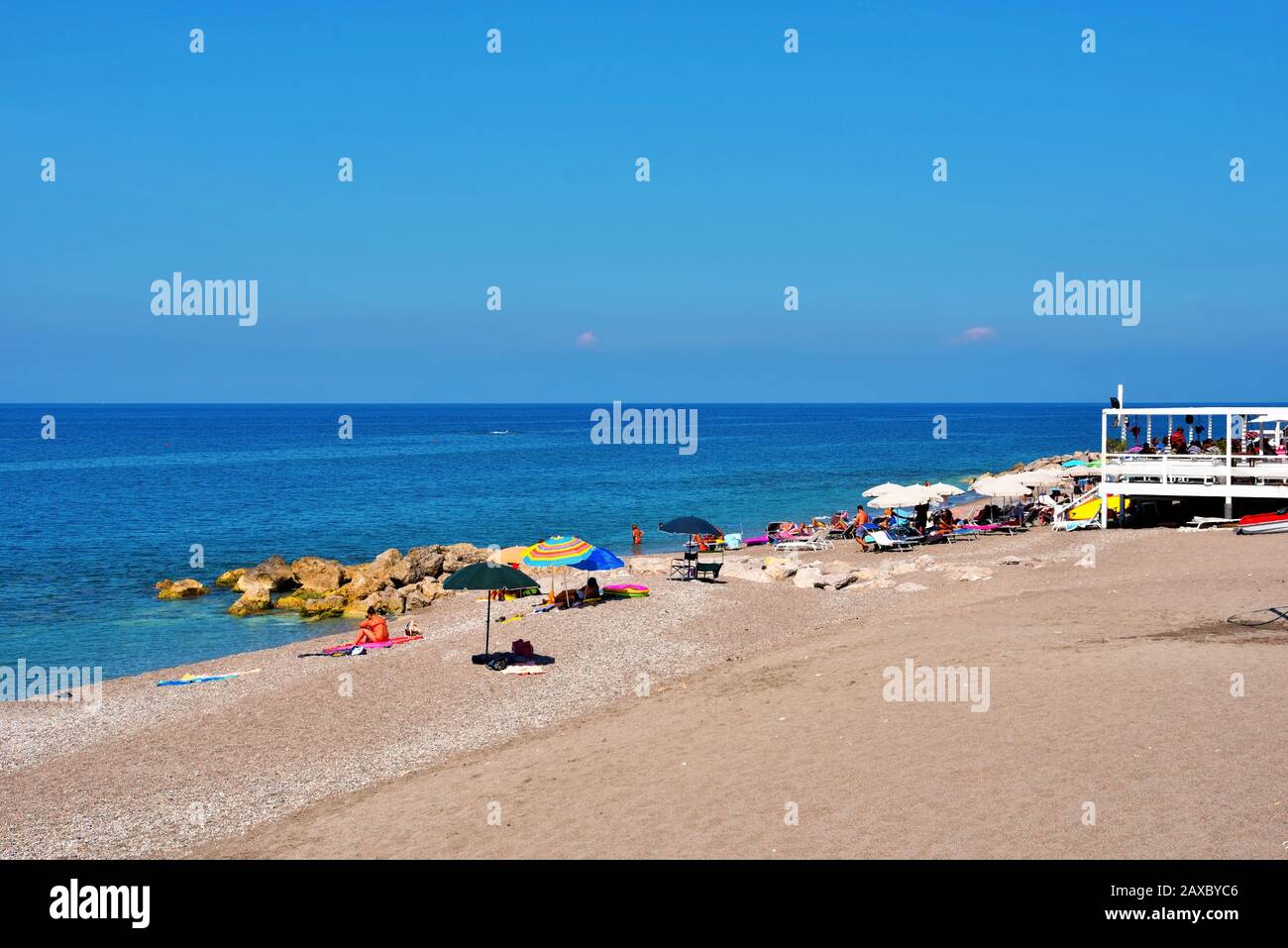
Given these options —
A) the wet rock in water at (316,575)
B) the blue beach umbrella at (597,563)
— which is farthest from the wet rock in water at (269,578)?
the blue beach umbrella at (597,563)

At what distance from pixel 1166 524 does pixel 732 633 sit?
18.8m

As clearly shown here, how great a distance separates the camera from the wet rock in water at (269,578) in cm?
3003

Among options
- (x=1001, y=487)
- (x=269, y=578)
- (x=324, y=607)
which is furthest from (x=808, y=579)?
(x=269, y=578)

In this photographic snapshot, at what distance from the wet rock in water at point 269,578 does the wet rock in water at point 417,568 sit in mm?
3330

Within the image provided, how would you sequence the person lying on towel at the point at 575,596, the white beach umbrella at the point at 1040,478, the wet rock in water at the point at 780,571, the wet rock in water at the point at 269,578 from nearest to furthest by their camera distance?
the person lying on towel at the point at 575,596
the wet rock in water at the point at 780,571
the wet rock in water at the point at 269,578
the white beach umbrella at the point at 1040,478

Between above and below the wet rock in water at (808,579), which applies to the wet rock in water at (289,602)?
below

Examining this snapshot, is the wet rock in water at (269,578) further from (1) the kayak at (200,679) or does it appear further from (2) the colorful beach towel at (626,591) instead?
(2) the colorful beach towel at (626,591)

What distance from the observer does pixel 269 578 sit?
31.0 metres

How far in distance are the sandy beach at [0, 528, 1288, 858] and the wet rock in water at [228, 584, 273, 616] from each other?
7.51 m

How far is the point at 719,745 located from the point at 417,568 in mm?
20449

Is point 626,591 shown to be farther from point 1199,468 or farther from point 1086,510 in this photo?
point 1086,510

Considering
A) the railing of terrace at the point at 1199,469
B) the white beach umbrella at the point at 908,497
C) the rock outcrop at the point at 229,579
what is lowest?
the rock outcrop at the point at 229,579
